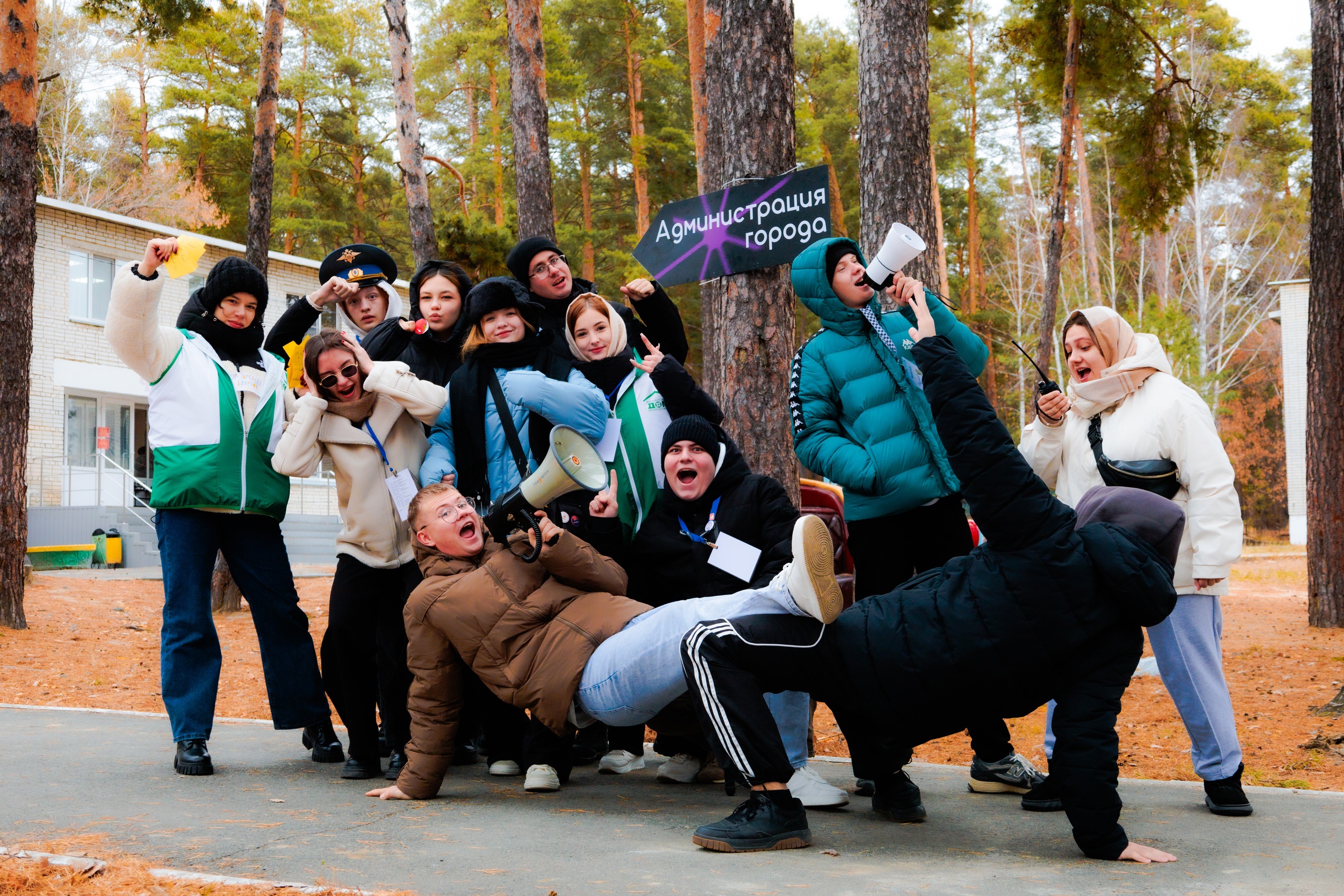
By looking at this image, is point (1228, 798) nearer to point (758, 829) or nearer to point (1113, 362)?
point (1113, 362)

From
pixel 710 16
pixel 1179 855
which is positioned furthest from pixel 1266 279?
pixel 1179 855

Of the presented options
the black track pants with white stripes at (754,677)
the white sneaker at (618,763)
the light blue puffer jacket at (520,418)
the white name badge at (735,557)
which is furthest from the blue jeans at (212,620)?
the black track pants with white stripes at (754,677)

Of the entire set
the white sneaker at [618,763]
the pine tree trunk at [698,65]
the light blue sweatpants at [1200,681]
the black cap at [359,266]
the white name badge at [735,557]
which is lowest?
the white sneaker at [618,763]

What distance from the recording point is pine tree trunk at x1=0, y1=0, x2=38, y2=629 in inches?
397

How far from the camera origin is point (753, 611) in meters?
3.61

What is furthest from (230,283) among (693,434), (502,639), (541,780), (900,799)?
(900,799)

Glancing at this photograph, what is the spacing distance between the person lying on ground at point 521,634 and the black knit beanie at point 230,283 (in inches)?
57.4

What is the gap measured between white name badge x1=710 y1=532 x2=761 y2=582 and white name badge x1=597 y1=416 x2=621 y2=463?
0.69 meters

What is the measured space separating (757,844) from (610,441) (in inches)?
74.4

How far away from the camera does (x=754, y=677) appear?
3.54 m

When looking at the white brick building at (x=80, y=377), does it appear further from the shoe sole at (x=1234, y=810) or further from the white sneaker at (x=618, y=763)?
the shoe sole at (x=1234, y=810)

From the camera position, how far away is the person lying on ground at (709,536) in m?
4.25

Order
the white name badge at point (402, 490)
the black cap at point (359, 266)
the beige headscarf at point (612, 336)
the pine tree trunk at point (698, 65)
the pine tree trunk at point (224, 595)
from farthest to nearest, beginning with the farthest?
1. the pine tree trunk at point (698, 65)
2. the pine tree trunk at point (224, 595)
3. the black cap at point (359, 266)
4. the beige headscarf at point (612, 336)
5. the white name badge at point (402, 490)

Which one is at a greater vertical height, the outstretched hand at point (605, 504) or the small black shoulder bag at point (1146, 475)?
the small black shoulder bag at point (1146, 475)
